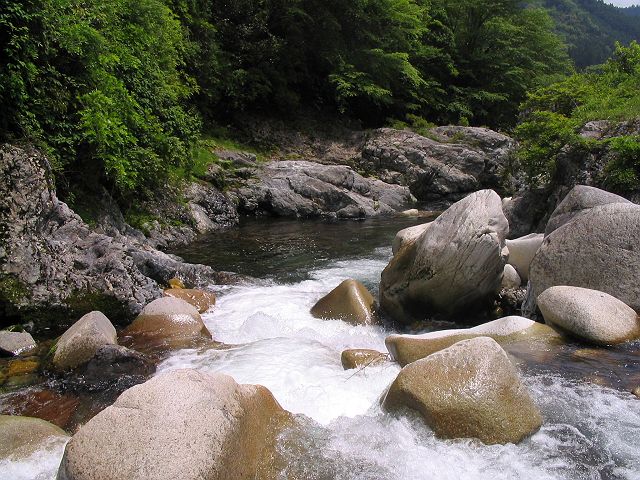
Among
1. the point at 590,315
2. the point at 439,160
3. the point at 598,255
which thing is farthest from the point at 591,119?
the point at 439,160

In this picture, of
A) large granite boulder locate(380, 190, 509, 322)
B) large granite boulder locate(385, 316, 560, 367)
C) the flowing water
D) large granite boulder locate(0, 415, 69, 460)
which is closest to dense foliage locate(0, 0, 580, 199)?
the flowing water

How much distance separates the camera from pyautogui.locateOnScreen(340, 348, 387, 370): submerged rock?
6441 mm

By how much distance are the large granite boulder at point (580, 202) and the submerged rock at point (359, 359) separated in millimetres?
4828

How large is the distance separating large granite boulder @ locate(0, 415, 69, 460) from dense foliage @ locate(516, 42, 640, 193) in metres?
11.2

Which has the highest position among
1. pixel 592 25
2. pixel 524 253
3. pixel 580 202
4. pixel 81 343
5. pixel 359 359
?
pixel 592 25

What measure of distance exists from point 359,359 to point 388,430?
178 cm

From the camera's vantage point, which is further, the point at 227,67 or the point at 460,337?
the point at 227,67

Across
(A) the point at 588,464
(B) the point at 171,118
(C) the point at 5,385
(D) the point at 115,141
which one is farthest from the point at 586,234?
(B) the point at 171,118

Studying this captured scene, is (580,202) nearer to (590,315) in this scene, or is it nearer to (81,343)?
(590,315)

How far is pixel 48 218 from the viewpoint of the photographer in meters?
8.51

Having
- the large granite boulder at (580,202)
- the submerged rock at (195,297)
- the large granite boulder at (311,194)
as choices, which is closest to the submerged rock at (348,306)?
the submerged rock at (195,297)

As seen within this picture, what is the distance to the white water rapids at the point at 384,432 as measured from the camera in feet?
13.7

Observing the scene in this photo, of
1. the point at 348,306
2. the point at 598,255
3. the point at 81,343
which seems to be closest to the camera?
the point at 81,343

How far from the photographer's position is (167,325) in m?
8.00
